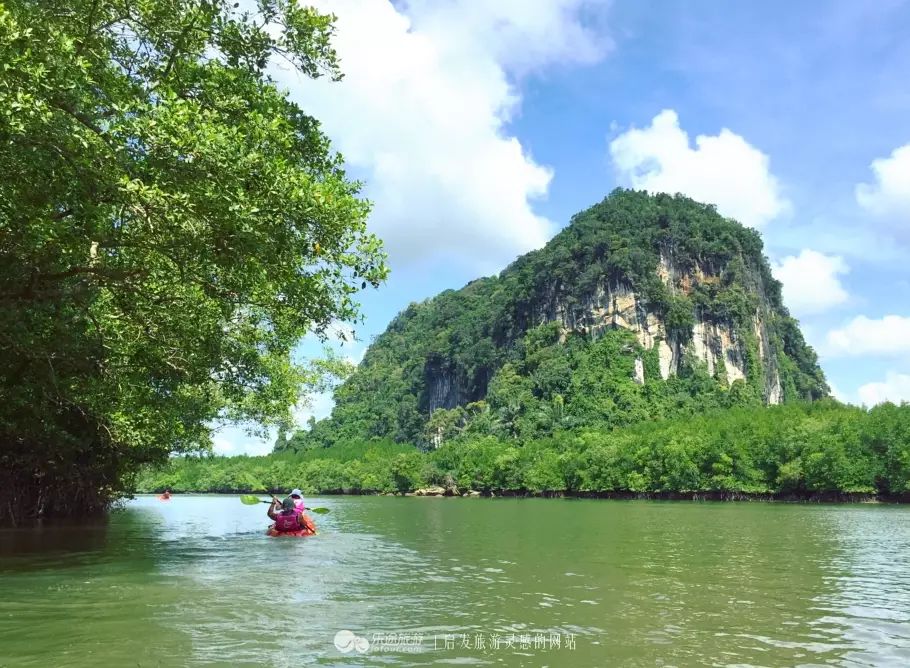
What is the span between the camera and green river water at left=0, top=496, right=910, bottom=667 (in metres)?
8.34

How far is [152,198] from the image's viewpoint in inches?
386

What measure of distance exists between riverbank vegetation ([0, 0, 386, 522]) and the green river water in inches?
180

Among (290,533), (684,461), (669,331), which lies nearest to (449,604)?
(290,533)

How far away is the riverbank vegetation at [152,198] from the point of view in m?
9.16

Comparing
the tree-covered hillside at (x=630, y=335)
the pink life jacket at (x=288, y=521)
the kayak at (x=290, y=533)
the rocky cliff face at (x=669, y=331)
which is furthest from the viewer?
A: the rocky cliff face at (x=669, y=331)

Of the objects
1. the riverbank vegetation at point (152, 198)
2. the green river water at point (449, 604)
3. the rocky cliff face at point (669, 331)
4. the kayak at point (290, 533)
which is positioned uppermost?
the rocky cliff face at point (669, 331)

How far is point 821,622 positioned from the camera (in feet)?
34.1

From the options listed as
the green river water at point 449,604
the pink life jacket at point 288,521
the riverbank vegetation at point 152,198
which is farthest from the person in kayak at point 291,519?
the riverbank vegetation at point 152,198

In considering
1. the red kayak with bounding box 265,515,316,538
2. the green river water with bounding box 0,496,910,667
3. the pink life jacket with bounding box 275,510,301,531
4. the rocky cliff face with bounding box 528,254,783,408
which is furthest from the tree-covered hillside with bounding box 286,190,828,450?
the green river water with bounding box 0,496,910,667

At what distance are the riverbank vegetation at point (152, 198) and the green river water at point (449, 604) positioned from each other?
180 inches

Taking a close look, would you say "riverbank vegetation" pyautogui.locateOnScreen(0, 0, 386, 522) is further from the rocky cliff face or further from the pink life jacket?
the rocky cliff face

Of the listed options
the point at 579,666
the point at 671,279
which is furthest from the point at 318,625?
the point at 671,279

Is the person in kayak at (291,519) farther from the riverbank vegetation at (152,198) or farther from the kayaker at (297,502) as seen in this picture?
the riverbank vegetation at (152,198)

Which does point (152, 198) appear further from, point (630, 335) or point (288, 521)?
point (630, 335)
